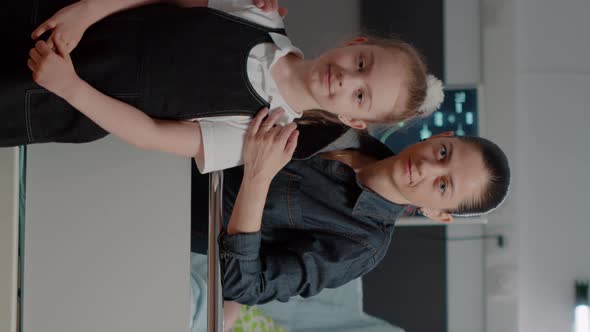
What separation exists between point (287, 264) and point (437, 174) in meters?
0.32

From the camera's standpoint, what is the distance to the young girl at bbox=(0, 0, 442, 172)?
2.59ft

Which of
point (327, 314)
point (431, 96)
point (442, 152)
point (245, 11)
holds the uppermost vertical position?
point (245, 11)

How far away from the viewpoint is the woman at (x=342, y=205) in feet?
3.32

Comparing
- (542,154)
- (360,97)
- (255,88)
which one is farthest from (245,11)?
(542,154)

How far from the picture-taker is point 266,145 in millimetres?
878

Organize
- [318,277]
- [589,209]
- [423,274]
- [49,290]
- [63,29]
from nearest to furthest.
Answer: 1. [63,29]
2. [49,290]
3. [318,277]
4. [589,209]
5. [423,274]

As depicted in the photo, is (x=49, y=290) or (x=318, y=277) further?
(x=318, y=277)

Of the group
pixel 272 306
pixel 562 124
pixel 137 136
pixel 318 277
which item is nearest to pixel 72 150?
pixel 137 136

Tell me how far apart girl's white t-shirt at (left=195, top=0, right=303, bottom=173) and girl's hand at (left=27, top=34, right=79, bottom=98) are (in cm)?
21

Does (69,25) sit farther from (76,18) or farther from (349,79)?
(349,79)

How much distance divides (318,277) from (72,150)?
0.49m

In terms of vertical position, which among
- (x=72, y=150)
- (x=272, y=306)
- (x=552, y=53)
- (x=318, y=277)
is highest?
(x=552, y=53)

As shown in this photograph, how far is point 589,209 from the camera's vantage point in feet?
6.61

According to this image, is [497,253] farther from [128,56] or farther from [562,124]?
[128,56]
